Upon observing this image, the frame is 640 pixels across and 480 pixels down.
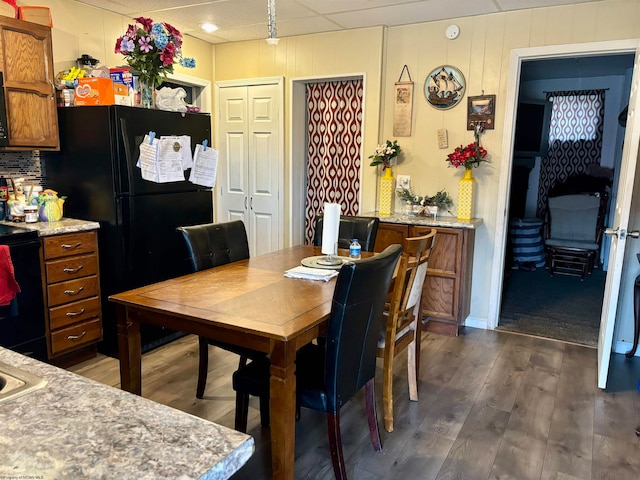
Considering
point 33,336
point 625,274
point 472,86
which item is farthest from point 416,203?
point 33,336

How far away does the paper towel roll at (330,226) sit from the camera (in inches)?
92.7

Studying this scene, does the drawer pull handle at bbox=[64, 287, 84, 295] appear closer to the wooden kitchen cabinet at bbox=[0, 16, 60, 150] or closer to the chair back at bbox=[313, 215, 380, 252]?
the wooden kitchen cabinet at bbox=[0, 16, 60, 150]

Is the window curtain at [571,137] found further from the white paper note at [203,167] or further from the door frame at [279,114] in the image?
the white paper note at [203,167]

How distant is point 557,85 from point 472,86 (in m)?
3.34

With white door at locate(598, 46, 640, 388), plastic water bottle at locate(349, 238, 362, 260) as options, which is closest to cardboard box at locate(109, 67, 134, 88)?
plastic water bottle at locate(349, 238, 362, 260)

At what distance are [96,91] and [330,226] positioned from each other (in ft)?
6.03

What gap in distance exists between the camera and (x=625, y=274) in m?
3.39

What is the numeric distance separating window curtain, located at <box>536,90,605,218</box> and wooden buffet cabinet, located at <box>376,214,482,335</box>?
355 cm

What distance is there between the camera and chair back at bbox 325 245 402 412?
67.6 inches

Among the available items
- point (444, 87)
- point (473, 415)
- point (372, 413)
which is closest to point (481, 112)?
point (444, 87)

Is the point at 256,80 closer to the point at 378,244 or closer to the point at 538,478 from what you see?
the point at 378,244

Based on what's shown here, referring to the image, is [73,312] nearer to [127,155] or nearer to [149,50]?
[127,155]

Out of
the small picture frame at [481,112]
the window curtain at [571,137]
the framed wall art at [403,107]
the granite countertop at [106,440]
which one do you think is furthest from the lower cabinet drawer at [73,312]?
the window curtain at [571,137]

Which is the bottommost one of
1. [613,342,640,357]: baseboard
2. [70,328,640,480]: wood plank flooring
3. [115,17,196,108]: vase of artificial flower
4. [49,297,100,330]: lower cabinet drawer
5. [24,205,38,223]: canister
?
[70,328,640,480]: wood plank flooring
